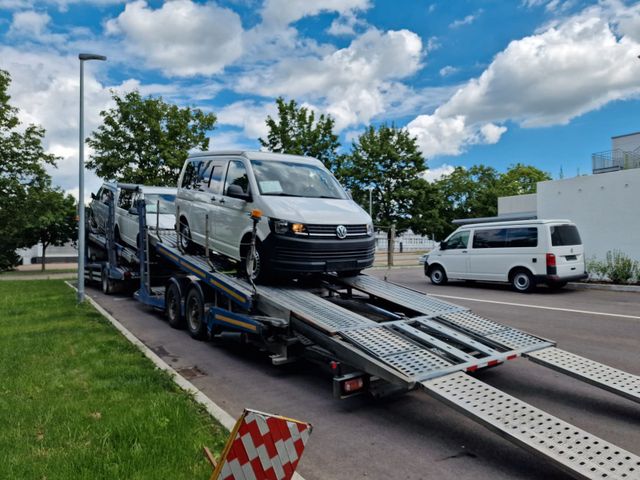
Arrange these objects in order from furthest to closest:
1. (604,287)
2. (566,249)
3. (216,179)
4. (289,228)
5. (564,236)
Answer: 1. (604,287)
2. (564,236)
3. (566,249)
4. (216,179)
5. (289,228)

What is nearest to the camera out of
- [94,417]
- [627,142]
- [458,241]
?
[94,417]

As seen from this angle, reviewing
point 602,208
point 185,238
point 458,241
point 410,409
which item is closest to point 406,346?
point 410,409

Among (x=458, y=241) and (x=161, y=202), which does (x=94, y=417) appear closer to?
(x=161, y=202)

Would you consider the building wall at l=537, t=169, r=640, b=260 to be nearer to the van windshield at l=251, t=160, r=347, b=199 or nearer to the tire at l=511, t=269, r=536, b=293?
the tire at l=511, t=269, r=536, b=293

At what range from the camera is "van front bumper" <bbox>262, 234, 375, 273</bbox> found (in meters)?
6.69

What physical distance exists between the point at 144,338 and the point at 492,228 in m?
11.2

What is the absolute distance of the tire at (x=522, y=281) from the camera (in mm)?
14500

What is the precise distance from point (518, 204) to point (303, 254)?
29521 mm

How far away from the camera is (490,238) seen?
15625 millimetres

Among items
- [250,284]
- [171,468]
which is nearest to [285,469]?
[171,468]

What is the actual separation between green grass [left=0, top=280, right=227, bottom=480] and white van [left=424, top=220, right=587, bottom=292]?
11446 mm

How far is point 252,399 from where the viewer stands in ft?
17.4

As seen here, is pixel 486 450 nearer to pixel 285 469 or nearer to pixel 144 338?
pixel 285 469

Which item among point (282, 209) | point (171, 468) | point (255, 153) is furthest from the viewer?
point (255, 153)
